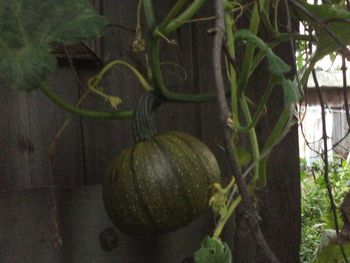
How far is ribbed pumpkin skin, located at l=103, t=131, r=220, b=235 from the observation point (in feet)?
3.12

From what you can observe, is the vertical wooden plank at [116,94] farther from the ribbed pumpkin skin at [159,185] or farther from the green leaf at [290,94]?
the green leaf at [290,94]

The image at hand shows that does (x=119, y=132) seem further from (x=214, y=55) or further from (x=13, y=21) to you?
(x=214, y=55)

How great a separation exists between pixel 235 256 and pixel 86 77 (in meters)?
0.45

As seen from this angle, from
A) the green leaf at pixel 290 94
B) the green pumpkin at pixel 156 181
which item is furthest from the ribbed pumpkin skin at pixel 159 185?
the green leaf at pixel 290 94

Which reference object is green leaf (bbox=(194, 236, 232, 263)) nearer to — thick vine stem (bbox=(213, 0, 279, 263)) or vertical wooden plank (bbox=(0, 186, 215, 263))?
thick vine stem (bbox=(213, 0, 279, 263))

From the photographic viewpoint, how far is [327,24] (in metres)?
0.93

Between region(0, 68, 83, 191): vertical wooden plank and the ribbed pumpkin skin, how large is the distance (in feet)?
0.86

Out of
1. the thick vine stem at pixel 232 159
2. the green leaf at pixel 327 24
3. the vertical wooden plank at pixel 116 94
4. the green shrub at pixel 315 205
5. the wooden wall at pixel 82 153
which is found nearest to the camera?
the thick vine stem at pixel 232 159

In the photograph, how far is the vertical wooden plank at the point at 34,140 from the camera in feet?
3.96

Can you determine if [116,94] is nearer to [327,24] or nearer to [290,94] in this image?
[327,24]

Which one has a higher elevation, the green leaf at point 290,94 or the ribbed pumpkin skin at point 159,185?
the green leaf at point 290,94

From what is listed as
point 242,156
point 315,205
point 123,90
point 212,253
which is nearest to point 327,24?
point 242,156

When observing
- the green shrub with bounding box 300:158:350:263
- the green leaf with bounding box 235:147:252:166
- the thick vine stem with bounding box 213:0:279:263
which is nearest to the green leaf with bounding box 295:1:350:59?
the green leaf with bounding box 235:147:252:166

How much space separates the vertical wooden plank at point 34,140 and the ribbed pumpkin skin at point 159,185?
26cm
